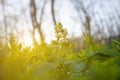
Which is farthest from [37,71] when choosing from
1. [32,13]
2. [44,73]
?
[32,13]

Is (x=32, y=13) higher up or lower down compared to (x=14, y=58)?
higher up

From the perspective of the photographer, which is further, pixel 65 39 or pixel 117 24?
pixel 117 24

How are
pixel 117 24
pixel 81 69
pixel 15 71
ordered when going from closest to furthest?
pixel 15 71
pixel 81 69
pixel 117 24

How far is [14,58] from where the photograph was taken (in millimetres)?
288

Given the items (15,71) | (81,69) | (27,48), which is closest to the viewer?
(15,71)

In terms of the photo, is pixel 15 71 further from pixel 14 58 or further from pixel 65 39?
pixel 65 39

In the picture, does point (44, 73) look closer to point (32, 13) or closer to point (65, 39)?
point (65, 39)

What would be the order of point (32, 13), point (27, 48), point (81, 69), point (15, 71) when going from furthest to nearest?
point (32, 13), point (27, 48), point (81, 69), point (15, 71)

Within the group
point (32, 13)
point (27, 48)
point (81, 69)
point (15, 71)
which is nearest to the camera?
point (15, 71)

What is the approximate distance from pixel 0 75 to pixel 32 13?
27581mm

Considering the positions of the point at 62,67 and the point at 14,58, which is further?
the point at 62,67

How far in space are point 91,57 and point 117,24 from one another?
33.0 m

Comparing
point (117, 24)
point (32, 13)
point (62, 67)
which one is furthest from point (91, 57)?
point (117, 24)

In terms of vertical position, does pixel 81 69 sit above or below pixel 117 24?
below
